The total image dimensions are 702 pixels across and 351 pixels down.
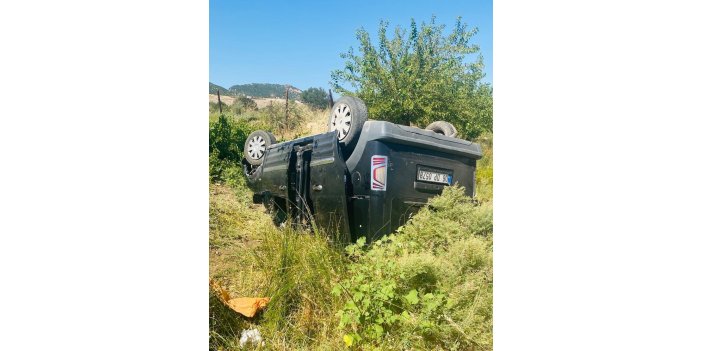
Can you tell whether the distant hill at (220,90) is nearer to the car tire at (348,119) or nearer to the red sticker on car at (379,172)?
the car tire at (348,119)

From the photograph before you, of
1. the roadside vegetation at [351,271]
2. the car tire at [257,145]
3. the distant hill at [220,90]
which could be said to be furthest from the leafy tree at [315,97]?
the car tire at [257,145]

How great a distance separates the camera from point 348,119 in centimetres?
218

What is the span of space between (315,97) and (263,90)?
235 mm

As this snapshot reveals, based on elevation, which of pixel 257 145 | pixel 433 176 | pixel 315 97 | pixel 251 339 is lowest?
pixel 251 339

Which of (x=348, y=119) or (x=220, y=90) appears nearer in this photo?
(x=220, y=90)

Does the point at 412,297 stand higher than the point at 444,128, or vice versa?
the point at 444,128

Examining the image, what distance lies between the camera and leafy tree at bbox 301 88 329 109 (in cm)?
201

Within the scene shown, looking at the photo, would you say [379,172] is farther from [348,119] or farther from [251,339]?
[251,339]

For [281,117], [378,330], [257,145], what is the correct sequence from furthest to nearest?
1. [257,145]
2. [281,117]
3. [378,330]

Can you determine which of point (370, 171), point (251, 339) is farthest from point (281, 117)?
point (251, 339)

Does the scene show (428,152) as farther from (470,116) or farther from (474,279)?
(474,279)
